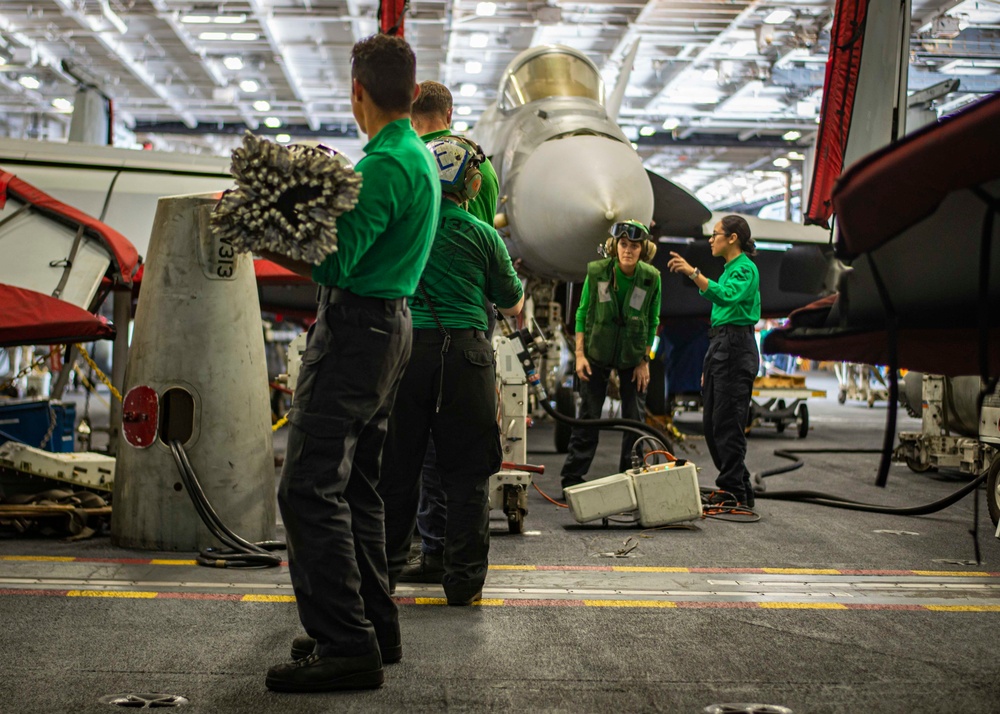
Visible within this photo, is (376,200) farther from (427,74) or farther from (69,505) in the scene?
(427,74)

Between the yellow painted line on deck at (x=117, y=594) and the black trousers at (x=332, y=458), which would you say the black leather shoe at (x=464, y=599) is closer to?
the black trousers at (x=332, y=458)

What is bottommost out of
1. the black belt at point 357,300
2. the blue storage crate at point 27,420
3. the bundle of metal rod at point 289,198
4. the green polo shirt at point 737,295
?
→ the blue storage crate at point 27,420

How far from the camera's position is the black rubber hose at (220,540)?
3867 millimetres

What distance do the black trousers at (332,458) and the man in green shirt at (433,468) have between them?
124cm

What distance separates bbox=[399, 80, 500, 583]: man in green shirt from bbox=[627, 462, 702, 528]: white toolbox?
1.37 meters

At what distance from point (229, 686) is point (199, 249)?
90.0 inches

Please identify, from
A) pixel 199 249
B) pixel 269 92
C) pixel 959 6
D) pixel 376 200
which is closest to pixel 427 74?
pixel 269 92

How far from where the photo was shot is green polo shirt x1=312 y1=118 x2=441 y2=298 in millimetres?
2373

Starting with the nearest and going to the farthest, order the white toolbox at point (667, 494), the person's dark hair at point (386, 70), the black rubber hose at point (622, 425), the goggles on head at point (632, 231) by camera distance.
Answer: the person's dark hair at point (386, 70) < the white toolbox at point (667, 494) < the black rubber hose at point (622, 425) < the goggles on head at point (632, 231)

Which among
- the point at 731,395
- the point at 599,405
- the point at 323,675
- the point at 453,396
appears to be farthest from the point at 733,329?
the point at 323,675

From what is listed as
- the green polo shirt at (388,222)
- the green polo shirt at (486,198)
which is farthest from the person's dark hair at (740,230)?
→ the green polo shirt at (388,222)

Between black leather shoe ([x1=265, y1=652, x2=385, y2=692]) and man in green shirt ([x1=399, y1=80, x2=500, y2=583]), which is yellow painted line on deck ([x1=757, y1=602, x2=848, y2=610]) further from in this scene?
black leather shoe ([x1=265, y1=652, x2=385, y2=692])

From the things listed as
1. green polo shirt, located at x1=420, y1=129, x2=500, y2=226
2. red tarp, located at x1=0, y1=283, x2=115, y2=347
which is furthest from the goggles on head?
red tarp, located at x1=0, y1=283, x2=115, y2=347

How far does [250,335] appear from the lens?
14.1 feet
